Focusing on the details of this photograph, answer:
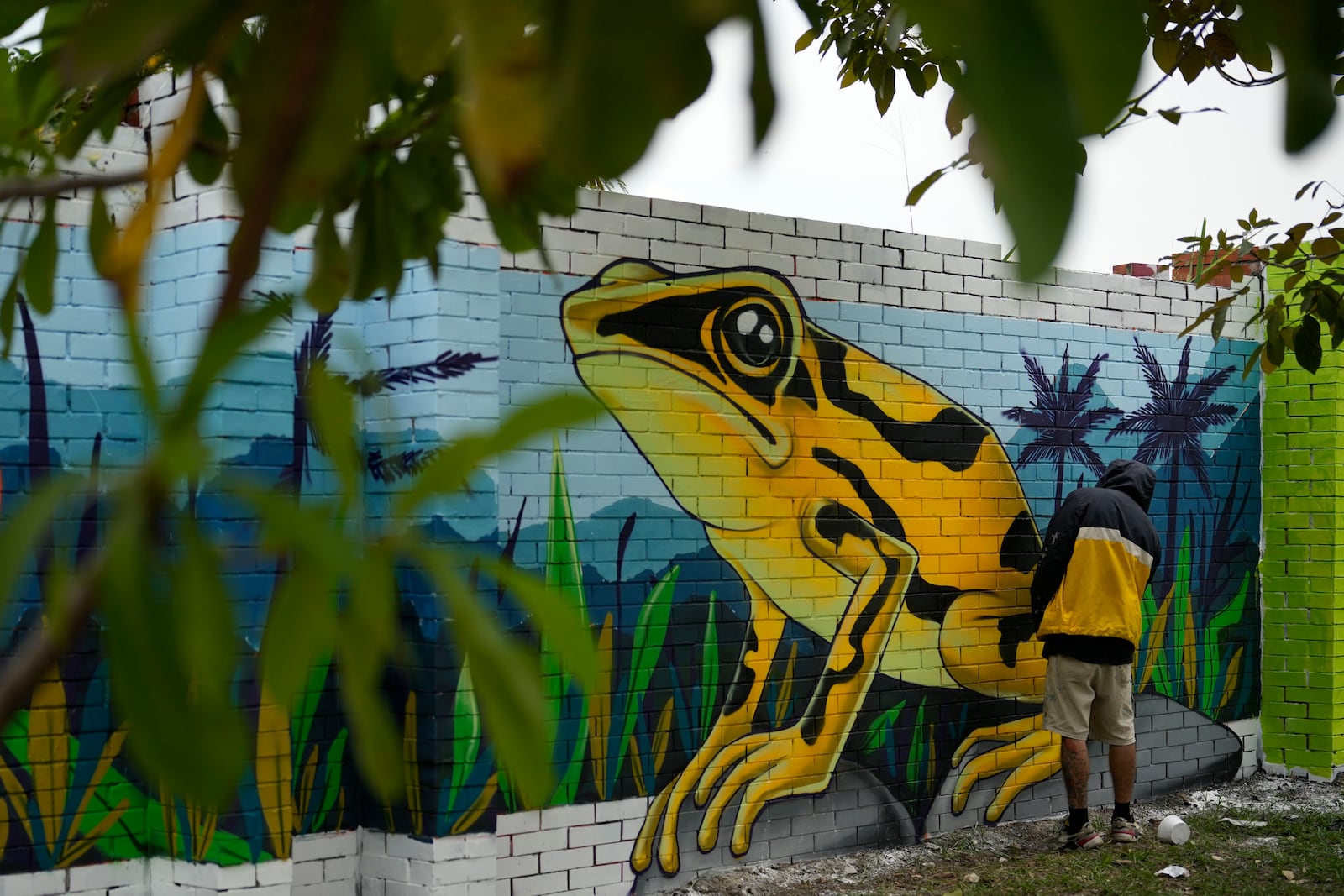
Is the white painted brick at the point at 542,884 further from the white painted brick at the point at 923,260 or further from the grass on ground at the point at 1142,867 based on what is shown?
the white painted brick at the point at 923,260

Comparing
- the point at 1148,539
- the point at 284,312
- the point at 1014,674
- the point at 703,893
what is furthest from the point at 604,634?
the point at 284,312

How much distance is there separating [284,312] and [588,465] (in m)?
4.09

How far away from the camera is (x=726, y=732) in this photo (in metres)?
4.96

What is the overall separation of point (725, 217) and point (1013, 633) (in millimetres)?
2318

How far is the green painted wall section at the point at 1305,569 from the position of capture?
677 centimetres

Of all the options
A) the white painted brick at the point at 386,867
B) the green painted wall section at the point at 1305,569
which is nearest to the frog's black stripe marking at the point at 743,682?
the white painted brick at the point at 386,867

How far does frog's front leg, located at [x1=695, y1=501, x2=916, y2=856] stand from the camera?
4965 mm

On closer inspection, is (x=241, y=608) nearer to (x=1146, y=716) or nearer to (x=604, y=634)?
(x=604, y=634)

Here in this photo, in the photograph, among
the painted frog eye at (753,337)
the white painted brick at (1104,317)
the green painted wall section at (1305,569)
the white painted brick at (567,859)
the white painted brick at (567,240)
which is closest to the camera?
the white painted brick at (567,859)

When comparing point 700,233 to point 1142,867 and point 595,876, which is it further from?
point 1142,867

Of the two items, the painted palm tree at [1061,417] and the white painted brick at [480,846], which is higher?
the painted palm tree at [1061,417]

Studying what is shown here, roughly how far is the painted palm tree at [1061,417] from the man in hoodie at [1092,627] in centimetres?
34

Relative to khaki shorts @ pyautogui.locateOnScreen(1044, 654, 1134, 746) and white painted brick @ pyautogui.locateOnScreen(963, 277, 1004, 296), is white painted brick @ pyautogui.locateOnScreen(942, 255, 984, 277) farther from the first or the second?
khaki shorts @ pyautogui.locateOnScreen(1044, 654, 1134, 746)

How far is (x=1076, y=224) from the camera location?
0.40m
